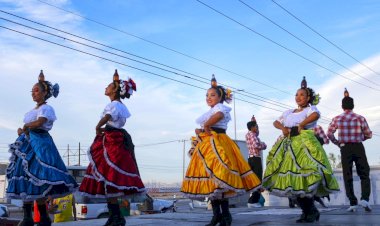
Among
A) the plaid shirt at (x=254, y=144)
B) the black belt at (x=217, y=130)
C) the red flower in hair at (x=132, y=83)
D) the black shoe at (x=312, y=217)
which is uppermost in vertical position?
the red flower in hair at (x=132, y=83)

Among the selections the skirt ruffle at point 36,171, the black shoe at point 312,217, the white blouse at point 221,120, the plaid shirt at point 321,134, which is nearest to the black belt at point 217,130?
the white blouse at point 221,120

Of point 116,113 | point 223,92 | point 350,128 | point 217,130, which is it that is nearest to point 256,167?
point 350,128

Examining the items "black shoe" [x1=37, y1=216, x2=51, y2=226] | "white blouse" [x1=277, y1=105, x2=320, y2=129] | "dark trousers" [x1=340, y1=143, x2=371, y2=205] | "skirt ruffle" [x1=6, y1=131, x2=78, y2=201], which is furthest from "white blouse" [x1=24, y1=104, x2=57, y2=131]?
"dark trousers" [x1=340, y1=143, x2=371, y2=205]

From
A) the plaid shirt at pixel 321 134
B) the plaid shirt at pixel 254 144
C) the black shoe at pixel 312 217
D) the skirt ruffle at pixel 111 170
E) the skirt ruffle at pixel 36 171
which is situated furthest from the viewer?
the plaid shirt at pixel 254 144

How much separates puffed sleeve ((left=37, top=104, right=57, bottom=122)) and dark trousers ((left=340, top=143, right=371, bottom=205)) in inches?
191

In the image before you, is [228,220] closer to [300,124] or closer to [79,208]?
[300,124]

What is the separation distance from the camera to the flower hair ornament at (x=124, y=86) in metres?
5.41

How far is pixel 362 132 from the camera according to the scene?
23.9ft

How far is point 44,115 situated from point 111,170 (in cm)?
102

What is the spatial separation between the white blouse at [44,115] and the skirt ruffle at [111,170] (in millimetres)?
558

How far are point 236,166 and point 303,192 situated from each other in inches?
38.4

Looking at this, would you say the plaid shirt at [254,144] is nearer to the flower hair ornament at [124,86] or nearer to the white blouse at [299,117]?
the white blouse at [299,117]

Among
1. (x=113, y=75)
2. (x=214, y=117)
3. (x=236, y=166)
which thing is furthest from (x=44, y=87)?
(x=236, y=166)

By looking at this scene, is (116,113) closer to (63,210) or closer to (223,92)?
(223,92)
